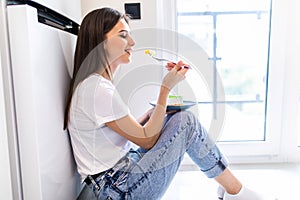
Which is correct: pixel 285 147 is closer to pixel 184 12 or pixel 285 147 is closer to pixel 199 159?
pixel 199 159

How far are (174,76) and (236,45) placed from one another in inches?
28.4

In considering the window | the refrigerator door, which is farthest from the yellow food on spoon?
the refrigerator door

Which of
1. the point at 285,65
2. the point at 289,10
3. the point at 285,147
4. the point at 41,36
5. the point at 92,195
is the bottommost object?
the point at 285,147

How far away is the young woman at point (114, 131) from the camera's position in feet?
2.72

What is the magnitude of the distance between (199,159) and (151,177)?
219mm

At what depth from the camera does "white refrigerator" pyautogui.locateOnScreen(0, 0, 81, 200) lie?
0.58 meters

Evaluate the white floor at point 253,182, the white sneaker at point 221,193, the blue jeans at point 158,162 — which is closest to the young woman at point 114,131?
the blue jeans at point 158,162

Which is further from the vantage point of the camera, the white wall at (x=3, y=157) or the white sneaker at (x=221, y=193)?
the white sneaker at (x=221, y=193)

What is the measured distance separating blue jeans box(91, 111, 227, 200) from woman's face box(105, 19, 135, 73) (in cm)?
29

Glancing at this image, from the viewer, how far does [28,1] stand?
0.69 m

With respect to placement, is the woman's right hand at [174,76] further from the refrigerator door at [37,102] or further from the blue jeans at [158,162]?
the refrigerator door at [37,102]

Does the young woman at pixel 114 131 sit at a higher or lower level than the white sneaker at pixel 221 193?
higher

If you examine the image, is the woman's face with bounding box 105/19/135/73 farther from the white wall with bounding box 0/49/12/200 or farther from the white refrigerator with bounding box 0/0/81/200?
the white wall with bounding box 0/49/12/200

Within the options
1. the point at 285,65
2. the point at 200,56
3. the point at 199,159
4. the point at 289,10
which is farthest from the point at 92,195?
the point at 289,10
